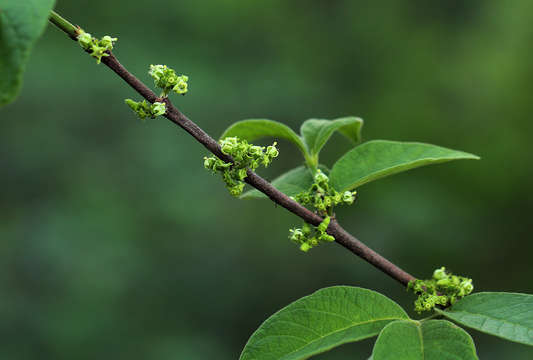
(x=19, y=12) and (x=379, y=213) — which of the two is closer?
(x=19, y=12)

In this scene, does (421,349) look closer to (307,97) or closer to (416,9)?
(307,97)

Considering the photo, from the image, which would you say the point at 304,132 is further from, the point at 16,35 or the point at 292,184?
the point at 16,35

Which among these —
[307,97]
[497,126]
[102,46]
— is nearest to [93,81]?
[307,97]

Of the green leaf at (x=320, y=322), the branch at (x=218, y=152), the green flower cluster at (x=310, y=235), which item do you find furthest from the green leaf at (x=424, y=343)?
the green flower cluster at (x=310, y=235)

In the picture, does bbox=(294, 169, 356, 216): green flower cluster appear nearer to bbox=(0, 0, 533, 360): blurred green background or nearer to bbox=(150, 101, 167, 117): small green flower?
bbox=(150, 101, 167, 117): small green flower

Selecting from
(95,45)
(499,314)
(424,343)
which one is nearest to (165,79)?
(95,45)
